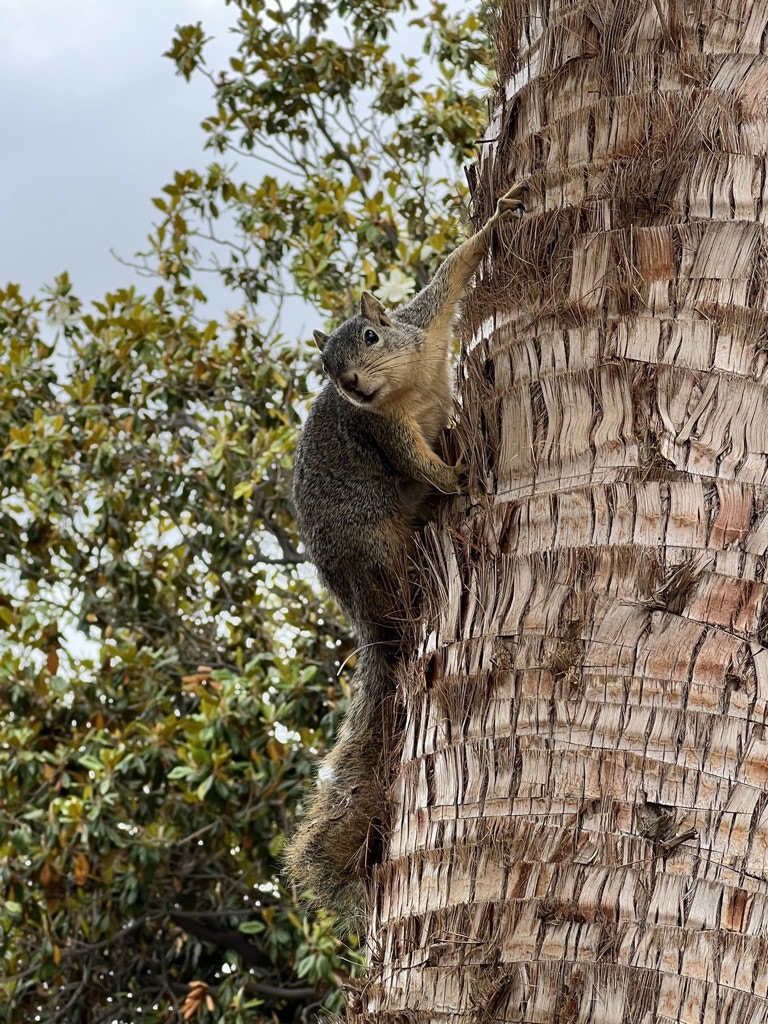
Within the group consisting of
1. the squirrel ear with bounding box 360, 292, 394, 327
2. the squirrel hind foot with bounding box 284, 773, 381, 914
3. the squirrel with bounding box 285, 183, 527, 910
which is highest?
the squirrel ear with bounding box 360, 292, 394, 327

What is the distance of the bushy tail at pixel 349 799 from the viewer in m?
3.06

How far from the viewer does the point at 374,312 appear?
384cm

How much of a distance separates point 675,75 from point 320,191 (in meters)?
5.35

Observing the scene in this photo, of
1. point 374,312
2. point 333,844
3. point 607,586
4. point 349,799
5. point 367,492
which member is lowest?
point 333,844

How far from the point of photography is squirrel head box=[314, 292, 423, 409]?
364 cm

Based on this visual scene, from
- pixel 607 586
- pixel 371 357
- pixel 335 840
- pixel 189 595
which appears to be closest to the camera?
pixel 607 586

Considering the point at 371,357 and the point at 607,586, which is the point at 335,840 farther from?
the point at 371,357

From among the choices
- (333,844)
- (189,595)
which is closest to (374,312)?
(333,844)

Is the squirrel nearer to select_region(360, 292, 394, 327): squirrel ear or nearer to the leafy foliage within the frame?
select_region(360, 292, 394, 327): squirrel ear

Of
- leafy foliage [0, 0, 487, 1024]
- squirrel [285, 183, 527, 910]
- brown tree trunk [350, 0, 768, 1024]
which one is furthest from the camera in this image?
leafy foliage [0, 0, 487, 1024]

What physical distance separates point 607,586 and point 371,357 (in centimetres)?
150

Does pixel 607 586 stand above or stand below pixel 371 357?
below

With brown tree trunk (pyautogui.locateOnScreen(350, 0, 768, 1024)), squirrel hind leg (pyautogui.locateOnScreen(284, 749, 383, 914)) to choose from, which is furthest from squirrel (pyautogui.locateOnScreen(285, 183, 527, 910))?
brown tree trunk (pyautogui.locateOnScreen(350, 0, 768, 1024))

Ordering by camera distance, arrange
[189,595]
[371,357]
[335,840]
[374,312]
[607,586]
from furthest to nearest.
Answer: [189,595] < [374,312] < [371,357] < [335,840] < [607,586]
